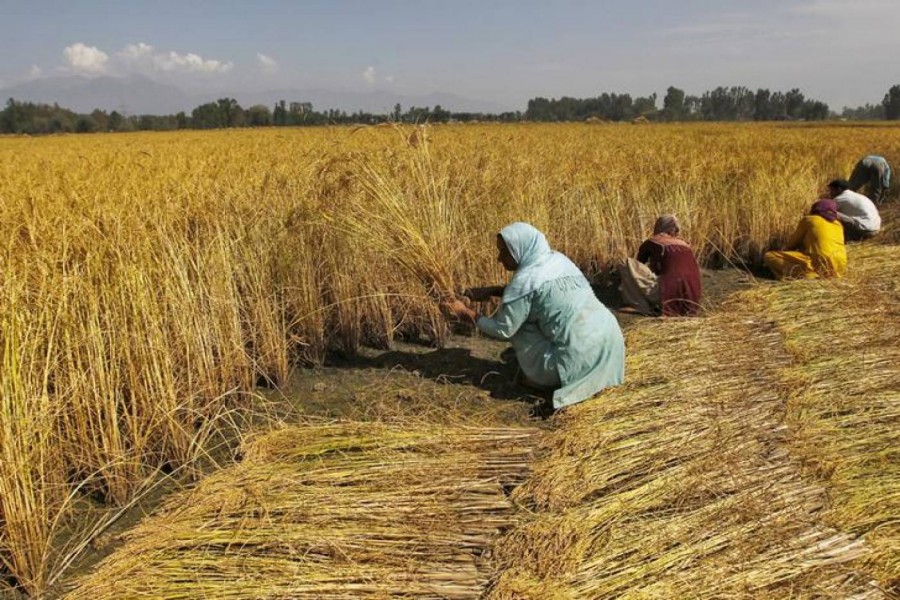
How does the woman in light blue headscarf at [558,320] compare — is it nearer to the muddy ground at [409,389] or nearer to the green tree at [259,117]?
the muddy ground at [409,389]

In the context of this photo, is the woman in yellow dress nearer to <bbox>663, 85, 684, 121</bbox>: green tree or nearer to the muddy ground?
the muddy ground

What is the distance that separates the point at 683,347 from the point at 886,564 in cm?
194

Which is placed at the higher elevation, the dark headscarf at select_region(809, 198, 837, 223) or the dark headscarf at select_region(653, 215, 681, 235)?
the dark headscarf at select_region(809, 198, 837, 223)

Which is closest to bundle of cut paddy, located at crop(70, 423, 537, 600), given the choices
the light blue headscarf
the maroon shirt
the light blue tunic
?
the light blue tunic

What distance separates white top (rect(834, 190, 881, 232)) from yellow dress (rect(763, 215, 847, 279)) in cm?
211

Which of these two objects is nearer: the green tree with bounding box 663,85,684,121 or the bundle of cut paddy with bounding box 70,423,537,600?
the bundle of cut paddy with bounding box 70,423,537,600

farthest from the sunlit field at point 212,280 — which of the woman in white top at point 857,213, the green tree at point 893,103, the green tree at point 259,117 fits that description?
the green tree at point 893,103

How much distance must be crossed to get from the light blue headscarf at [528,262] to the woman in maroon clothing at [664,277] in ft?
5.34

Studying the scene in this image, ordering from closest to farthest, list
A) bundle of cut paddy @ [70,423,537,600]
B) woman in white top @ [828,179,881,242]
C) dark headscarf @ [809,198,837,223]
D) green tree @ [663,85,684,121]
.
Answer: bundle of cut paddy @ [70,423,537,600] < dark headscarf @ [809,198,837,223] < woman in white top @ [828,179,881,242] < green tree @ [663,85,684,121]

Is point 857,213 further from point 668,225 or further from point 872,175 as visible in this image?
point 668,225

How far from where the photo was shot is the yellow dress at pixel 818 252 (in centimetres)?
518

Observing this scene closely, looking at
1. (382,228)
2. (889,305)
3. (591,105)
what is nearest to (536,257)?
(382,228)

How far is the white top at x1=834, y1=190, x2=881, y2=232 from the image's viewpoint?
6940 millimetres

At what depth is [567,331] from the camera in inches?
121
